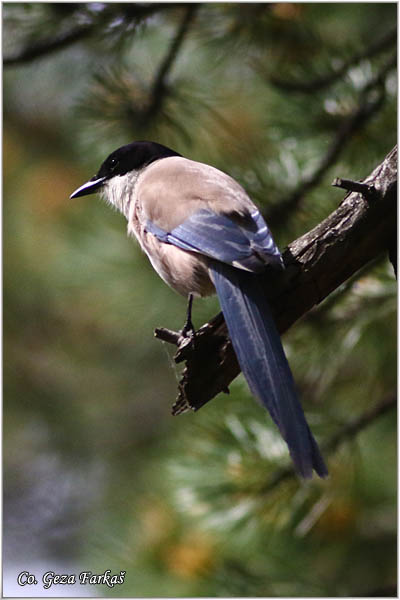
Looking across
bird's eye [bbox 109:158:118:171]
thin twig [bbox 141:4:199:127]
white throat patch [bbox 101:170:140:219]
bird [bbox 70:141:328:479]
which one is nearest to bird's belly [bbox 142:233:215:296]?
bird [bbox 70:141:328:479]

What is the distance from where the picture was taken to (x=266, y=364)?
57.8 inches

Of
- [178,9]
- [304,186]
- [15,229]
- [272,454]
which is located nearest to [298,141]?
[304,186]

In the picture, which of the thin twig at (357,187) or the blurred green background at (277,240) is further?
the blurred green background at (277,240)

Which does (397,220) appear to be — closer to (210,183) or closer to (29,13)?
(210,183)

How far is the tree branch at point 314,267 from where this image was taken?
1.54 metres

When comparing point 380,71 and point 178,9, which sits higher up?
point 178,9

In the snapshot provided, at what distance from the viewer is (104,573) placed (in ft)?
8.59

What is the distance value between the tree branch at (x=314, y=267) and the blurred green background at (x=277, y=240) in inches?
8.7

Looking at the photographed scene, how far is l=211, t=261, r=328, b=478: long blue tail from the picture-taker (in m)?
1.40

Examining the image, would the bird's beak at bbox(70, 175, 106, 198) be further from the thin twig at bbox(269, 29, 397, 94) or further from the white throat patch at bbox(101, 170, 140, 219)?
the thin twig at bbox(269, 29, 397, 94)

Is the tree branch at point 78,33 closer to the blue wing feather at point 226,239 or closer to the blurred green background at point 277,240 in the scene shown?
the blurred green background at point 277,240

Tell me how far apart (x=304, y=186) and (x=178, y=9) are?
2.33ft

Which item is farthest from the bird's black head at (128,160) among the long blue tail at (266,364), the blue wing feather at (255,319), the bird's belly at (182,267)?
the long blue tail at (266,364)

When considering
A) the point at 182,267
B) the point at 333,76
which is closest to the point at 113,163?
the point at 182,267
